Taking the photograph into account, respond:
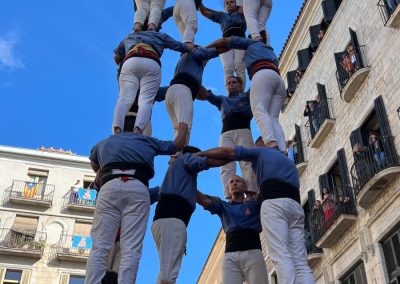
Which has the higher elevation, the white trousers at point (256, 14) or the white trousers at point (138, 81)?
the white trousers at point (256, 14)

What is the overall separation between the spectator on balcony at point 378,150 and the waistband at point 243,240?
8373 millimetres

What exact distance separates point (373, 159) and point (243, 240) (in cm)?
894

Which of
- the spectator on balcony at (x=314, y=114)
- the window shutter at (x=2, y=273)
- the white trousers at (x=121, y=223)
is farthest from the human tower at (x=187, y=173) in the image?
the window shutter at (x=2, y=273)

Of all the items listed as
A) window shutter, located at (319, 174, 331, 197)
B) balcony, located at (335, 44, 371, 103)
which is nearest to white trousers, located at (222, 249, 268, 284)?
balcony, located at (335, 44, 371, 103)

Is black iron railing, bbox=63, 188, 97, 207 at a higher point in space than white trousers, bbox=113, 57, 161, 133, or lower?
higher

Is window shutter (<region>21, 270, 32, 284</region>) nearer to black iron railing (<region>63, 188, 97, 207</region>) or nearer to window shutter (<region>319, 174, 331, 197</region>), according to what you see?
black iron railing (<region>63, 188, 97, 207</region>)

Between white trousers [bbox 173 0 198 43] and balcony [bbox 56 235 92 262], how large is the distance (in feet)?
78.3

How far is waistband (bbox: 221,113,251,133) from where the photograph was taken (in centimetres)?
946

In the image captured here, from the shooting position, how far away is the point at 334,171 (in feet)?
63.8

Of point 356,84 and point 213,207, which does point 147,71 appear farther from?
point 356,84

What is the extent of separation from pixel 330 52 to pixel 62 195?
21.0 m

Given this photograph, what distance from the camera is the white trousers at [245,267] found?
7406 mm

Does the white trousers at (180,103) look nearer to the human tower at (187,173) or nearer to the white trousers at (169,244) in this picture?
the human tower at (187,173)

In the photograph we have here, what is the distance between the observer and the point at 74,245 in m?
33.2
